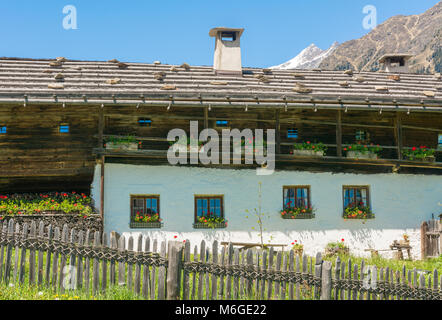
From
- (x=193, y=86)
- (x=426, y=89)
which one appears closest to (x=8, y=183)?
(x=193, y=86)

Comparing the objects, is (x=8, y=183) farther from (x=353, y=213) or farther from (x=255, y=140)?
(x=353, y=213)

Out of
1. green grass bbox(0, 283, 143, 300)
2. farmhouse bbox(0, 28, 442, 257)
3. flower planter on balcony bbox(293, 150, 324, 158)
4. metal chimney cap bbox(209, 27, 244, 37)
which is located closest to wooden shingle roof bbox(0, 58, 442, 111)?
farmhouse bbox(0, 28, 442, 257)

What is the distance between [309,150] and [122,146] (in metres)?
6.40

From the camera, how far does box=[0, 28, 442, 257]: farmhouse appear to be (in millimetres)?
16656

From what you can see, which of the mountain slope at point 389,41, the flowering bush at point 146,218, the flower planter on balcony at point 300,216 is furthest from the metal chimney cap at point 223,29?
the mountain slope at point 389,41

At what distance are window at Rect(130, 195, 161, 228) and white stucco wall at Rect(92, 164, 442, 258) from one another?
0.21m

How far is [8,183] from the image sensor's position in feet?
57.0

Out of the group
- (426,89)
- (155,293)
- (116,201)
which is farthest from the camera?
(426,89)

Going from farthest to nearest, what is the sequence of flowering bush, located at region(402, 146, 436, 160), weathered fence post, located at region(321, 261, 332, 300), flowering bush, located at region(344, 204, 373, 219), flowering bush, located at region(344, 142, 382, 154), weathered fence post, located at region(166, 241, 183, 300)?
flowering bush, located at region(402, 146, 436, 160)
flowering bush, located at region(344, 142, 382, 154)
flowering bush, located at region(344, 204, 373, 219)
weathered fence post, located at region(321, 261, 332, 300)
weathered fence post, located at region(166, 241, 183, 300)

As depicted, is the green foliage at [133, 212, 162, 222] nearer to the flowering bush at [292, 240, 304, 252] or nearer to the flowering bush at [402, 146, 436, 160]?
the flowering bush at [292, 240, 304, 252]

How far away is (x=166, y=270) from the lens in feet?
28.1

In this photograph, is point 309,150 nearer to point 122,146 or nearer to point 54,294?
point 122,146

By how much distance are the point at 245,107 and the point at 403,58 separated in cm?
1146
